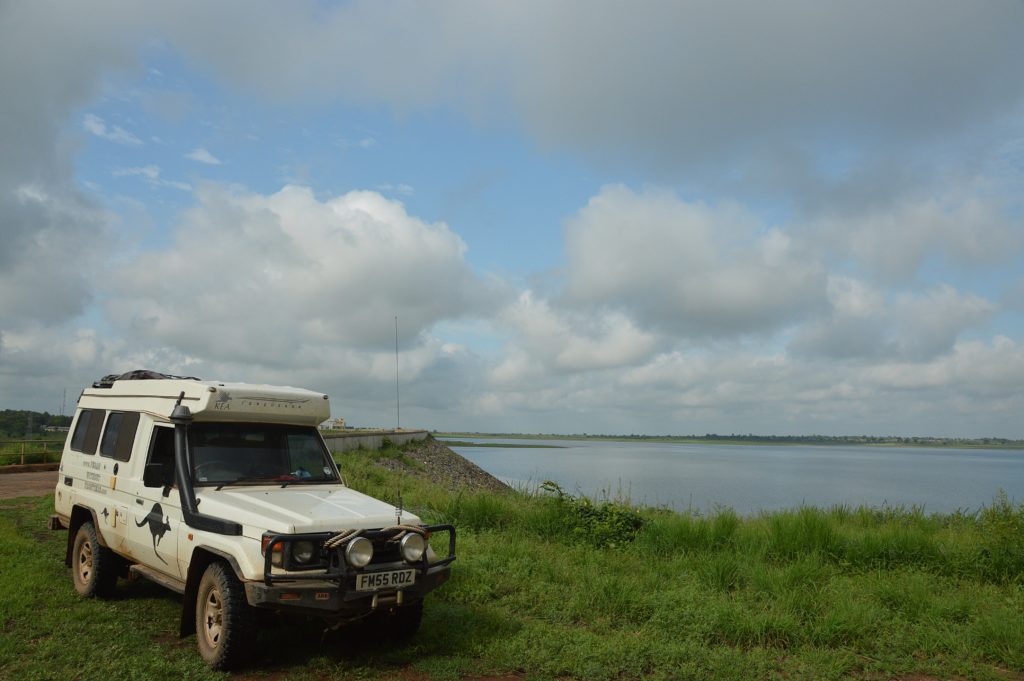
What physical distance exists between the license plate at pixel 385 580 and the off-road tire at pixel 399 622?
1.89ft

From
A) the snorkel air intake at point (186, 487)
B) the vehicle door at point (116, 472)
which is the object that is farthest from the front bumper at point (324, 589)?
the vehicle door at point (116, 472)

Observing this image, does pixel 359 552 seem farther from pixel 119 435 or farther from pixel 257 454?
pixel 119 435

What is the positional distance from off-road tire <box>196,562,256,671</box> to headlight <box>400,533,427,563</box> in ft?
4.07

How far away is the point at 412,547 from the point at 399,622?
98cm

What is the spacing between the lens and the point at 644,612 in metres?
7.29

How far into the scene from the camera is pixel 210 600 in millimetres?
5809

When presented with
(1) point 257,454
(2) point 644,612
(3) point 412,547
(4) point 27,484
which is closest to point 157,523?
(1) point 257,454

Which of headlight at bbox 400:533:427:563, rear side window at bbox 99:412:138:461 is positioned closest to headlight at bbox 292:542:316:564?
headlight at bbox 400:533:427:563

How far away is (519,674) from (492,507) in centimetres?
580

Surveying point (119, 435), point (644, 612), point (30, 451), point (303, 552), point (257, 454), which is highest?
point (119, 435)

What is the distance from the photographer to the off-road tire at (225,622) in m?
5.45

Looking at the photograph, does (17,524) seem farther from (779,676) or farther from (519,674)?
(779,676)

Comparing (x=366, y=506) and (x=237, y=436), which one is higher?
(x=237, y=436)

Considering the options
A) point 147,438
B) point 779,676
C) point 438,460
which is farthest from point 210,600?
point 438,460
